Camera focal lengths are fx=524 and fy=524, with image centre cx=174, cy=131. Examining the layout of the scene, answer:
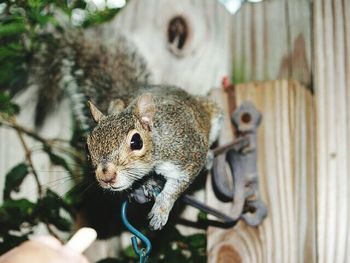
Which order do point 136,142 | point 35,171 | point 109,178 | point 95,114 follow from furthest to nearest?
point 35,171, point 95,114, point 136,142, point 109,178

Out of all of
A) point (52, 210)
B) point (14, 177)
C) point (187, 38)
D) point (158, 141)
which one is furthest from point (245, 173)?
point (14, 177)

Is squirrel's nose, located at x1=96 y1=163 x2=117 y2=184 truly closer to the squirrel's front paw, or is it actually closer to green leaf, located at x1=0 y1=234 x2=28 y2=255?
the squirrel's front paw

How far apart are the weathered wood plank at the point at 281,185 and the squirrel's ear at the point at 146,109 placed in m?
0.33

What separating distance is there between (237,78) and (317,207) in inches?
22.0

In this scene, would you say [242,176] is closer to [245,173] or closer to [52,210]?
[245,173]

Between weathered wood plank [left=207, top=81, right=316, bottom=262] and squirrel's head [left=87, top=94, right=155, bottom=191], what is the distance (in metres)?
0.33

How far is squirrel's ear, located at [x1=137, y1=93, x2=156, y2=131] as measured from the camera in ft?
4.87

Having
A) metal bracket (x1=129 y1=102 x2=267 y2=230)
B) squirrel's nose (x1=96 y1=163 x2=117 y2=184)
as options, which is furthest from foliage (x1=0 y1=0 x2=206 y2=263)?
squirrel's nose (x1=96 y1=163 x2=117 y2=184)

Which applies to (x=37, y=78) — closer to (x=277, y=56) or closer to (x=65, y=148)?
(x=65, y=148)

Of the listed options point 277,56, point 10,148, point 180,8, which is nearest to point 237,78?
point 277,56

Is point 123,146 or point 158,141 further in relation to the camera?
point 158,141

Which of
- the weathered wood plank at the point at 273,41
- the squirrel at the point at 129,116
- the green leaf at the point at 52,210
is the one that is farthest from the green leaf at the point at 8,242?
the weathered wood plank at the point at 273,41

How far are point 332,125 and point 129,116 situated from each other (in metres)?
0.56

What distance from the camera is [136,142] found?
1.45 m
